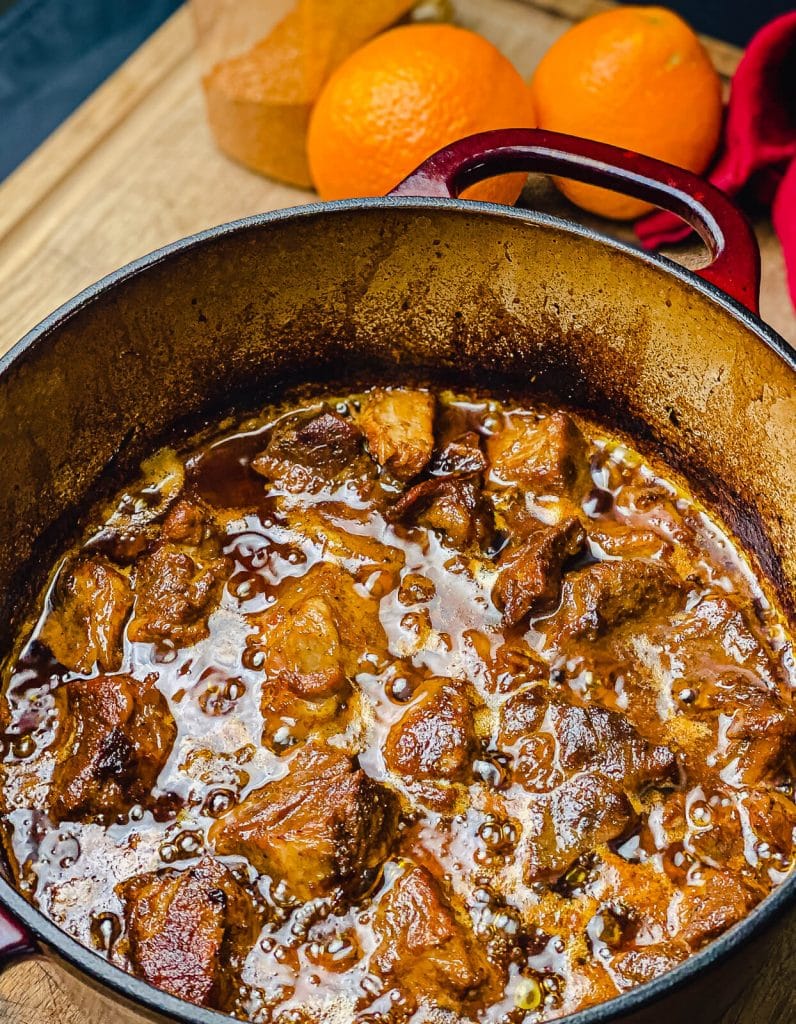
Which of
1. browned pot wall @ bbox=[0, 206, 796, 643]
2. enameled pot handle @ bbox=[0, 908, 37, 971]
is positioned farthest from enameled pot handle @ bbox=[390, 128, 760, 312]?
enameled pot handle @ bbox=[0, 908, 37, 971]

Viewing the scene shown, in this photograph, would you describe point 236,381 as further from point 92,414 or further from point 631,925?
point 631,925

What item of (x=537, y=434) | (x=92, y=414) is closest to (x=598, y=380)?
(x=537, y=434)

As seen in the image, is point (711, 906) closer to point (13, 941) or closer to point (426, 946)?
point (426, 946)

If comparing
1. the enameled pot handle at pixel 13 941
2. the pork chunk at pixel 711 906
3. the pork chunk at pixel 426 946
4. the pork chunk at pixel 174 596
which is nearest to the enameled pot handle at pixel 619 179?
the pork chunk at pixel 174 596

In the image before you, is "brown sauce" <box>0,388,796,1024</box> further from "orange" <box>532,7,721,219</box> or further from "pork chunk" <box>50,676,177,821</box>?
"orange" <box>532,7,721,219</box>

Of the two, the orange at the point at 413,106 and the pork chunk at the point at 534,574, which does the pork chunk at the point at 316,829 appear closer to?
the pork chunk at the point at 534,574

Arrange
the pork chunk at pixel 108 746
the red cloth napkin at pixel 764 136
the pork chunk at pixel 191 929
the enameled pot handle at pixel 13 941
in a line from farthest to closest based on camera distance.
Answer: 1. the red cloth napkin at pixel 764 136
2. the pork chunk at pixel 108 746
3. the pork chunk at pixel 191 929
4. the enameled pot handle at pixel 13 941
